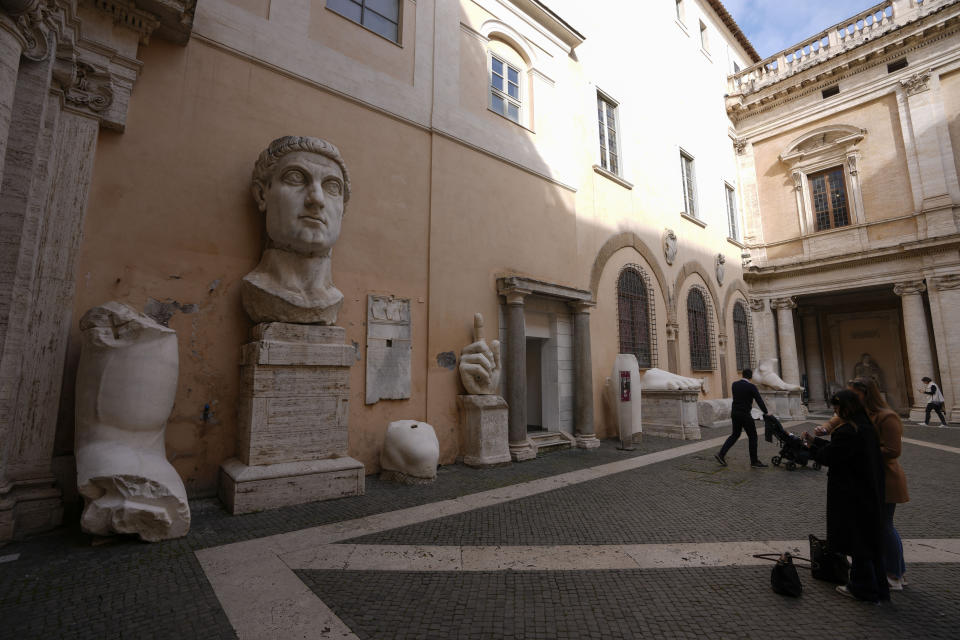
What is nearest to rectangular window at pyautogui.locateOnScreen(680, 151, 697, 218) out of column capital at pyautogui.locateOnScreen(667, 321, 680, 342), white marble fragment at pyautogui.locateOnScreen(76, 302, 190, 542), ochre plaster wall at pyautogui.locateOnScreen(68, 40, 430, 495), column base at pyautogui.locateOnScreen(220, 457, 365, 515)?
column capital at pyautogui.locateOnScreen(667, 321, 680, 342)

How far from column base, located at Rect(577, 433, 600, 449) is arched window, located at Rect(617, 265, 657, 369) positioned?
101 inches

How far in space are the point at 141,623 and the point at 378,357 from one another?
373 centimetres

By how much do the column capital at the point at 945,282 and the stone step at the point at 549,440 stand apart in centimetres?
1304

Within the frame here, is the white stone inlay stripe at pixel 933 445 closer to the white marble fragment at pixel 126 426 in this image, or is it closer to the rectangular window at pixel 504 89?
the rectangular window at pixel 504 89

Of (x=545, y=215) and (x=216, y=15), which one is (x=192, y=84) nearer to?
(x=216, y=15)

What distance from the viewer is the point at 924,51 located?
1387 cm

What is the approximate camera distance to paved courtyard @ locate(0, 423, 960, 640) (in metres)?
2.31

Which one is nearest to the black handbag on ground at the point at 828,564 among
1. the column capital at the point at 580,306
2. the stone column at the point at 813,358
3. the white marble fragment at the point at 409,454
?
the white marble fragment at the point at 409,454

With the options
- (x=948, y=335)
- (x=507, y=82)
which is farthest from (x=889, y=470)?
(x=948, y=335)

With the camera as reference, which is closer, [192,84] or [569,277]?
[192,84]

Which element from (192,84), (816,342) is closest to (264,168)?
(192,84)

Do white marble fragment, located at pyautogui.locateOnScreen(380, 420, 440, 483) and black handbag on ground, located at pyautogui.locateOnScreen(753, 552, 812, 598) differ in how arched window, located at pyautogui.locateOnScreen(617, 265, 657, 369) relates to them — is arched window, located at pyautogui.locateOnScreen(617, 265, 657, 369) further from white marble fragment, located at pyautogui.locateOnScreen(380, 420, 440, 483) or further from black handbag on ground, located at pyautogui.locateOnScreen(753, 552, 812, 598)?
black handbag on ground, located at pyautogui.locateOnScreen(753, 552, 812, 598)

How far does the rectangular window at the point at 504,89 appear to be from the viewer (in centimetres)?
814

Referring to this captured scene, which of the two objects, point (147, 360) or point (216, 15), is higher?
point (216, 15)
